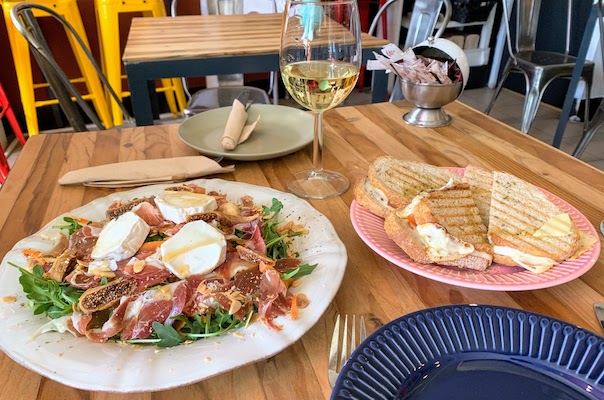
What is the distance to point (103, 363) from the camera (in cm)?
47

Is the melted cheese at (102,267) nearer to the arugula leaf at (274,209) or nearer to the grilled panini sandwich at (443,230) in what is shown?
the arugula leaf at (274,209)

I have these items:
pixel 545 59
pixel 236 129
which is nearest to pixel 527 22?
pixel 545 59

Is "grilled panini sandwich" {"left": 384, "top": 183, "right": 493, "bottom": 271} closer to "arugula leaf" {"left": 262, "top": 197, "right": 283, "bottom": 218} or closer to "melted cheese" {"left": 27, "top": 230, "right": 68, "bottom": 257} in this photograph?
"arugula leaf" {"left": 262, "top": 197, "right": 283, "bottom": 218}

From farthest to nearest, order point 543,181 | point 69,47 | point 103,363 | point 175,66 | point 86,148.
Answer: point 69,47, point 175,66, point 86,148, point 543,181, point 103,363

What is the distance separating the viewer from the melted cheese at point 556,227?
0.65 m

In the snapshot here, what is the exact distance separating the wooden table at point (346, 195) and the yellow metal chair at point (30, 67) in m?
2.21

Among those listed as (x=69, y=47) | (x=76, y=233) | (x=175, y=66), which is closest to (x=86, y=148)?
(x=76, y=233)

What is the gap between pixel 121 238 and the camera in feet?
1.97

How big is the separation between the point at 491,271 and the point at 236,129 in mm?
665

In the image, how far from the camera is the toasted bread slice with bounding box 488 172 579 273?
2.05 feet

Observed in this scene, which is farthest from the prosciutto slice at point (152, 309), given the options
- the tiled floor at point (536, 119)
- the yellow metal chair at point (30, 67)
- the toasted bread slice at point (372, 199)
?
the tiled floor at point (536, 119)

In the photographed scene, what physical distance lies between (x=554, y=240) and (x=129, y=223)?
0.60m

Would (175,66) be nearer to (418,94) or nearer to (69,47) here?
(418,94)

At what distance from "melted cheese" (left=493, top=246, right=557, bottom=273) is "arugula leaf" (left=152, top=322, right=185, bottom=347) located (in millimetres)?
454
